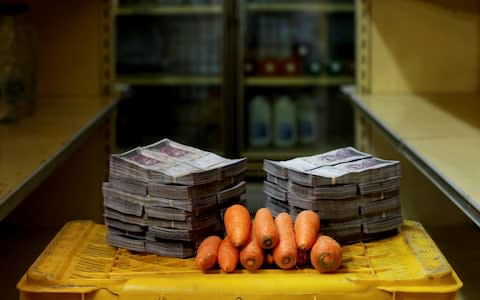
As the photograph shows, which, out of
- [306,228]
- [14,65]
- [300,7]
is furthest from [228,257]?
[300,7]

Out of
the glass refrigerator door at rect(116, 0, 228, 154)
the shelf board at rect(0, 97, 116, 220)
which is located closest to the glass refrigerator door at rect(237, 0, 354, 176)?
the glass refrigerator door at rect(116, 0, 228, 154)

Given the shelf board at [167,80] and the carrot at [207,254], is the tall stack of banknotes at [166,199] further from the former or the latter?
the shelf board at [167,80]

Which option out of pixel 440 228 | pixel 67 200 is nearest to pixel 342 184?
pixel 440 228

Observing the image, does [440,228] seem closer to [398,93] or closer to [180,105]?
[398,93]

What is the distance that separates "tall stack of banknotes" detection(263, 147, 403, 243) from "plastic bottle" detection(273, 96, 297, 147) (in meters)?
3.19

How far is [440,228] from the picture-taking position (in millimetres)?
2801

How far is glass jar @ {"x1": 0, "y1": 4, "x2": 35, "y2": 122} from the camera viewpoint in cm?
294

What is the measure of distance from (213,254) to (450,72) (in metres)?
2.24

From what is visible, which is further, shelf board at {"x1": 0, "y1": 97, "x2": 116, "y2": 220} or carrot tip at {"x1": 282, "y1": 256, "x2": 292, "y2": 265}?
shelf board at {"x1": 0, "y1": 97, "x2": 116, "y2": 220}

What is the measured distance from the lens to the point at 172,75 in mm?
5059

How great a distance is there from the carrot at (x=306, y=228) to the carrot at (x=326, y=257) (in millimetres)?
28

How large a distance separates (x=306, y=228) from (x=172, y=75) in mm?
3526

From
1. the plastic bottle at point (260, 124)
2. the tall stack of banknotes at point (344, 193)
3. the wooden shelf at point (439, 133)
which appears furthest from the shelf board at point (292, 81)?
the tall stack of banknotes at point (344, 193)

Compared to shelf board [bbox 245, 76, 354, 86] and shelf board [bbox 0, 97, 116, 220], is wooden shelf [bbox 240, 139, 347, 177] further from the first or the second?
shelf board [bbox 0, 97, 116, 220]
